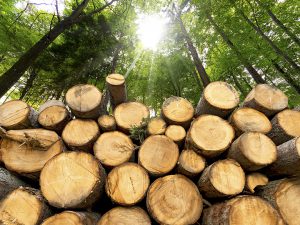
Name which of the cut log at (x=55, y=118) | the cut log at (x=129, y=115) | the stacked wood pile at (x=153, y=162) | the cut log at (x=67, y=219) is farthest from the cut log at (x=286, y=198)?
the cut log at (x=55, y=118)

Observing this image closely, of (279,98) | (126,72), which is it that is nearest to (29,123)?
(279,98)

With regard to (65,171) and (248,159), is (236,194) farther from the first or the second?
(65,171)

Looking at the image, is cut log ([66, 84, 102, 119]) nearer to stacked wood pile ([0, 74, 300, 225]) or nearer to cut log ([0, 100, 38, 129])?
stacked wood pile ([0, 74, 300, 225])

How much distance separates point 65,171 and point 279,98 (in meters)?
2.39

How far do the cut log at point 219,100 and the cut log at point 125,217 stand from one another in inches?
52.6

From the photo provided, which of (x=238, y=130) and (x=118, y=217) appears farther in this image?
(x=238, y=130)

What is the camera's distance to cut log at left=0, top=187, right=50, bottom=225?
81.6 inches

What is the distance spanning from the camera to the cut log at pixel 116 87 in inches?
117

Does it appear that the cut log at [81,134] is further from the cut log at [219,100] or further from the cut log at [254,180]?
the cut log at [254,180]

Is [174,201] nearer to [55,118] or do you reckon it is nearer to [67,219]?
[67,219]

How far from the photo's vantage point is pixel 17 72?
18.0 feet

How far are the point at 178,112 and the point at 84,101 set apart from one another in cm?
110

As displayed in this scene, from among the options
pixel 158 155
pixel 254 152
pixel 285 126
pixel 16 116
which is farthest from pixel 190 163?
pixel 16 116

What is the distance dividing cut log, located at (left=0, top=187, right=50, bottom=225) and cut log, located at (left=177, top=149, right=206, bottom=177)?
1299mm
